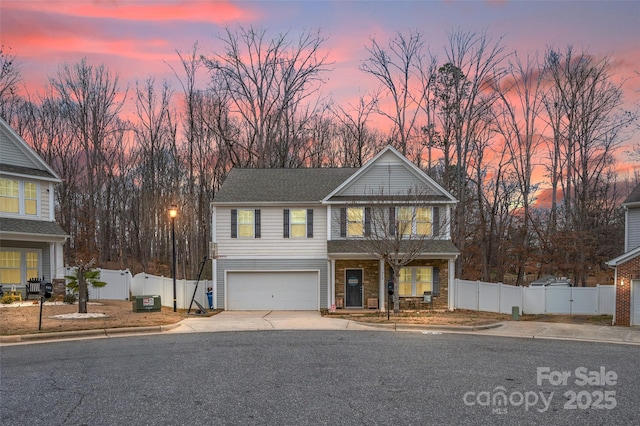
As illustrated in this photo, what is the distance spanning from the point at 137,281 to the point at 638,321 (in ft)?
81.1

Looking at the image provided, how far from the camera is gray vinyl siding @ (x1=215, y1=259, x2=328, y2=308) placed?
2573 centimetres

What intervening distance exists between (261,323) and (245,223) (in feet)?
26.2

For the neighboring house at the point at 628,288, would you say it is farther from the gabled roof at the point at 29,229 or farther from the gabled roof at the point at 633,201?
the gabled roof at the point at 29,229

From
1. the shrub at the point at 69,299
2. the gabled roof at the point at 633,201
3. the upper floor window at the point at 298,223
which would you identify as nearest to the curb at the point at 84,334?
the shrub at the point at 69,299

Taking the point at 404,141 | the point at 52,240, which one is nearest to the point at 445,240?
the point at 404,141

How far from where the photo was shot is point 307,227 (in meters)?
26.0

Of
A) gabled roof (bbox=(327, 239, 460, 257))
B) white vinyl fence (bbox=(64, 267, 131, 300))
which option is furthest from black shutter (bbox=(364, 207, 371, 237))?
white vinyl fence (bbox=(64, 267, 131, 300))

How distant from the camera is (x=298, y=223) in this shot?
85.2ft

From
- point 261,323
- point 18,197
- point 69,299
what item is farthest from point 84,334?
point 18,197

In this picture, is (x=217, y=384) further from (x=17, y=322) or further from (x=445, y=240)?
(x=445, y=240)

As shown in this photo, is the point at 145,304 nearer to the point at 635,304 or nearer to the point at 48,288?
the point at 48,288

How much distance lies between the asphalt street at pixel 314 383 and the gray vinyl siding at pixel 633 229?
13475mm

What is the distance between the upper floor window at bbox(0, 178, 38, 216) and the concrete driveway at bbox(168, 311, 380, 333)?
10.9 meters

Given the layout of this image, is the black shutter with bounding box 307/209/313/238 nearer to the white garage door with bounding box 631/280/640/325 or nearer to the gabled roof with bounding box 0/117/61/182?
the gabled roof with bounding box 0/117/61/182
